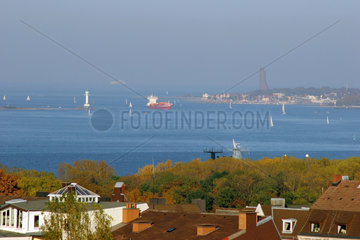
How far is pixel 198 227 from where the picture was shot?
25.0 metres

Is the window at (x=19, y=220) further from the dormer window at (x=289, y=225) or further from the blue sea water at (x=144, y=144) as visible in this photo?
the blue sea water at (x=144, y=144)

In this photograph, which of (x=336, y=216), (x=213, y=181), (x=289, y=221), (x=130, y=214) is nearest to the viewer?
(x=130, y=214)

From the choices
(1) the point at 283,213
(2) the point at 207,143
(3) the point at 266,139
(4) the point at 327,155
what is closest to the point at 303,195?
(1) the point at 283,213

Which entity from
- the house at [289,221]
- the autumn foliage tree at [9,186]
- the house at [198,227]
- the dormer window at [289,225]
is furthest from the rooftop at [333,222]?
the autumn foliage tree at [9,186]

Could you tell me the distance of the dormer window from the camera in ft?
104

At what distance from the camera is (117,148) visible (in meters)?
146

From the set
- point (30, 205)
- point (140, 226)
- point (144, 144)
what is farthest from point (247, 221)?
point (144, 144)

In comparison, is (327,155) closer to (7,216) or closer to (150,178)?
(150,178)

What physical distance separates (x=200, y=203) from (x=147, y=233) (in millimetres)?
19680

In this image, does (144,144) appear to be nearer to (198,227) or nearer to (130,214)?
(130,214)

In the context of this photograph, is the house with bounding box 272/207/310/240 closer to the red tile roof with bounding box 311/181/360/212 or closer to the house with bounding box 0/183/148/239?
the red tile roof with bounding box 311/181/360/212

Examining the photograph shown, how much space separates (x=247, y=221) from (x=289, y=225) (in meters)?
7.44

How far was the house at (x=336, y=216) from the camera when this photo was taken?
28984 millimetres

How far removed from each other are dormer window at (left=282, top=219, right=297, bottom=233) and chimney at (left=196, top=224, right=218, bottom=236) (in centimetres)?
723
